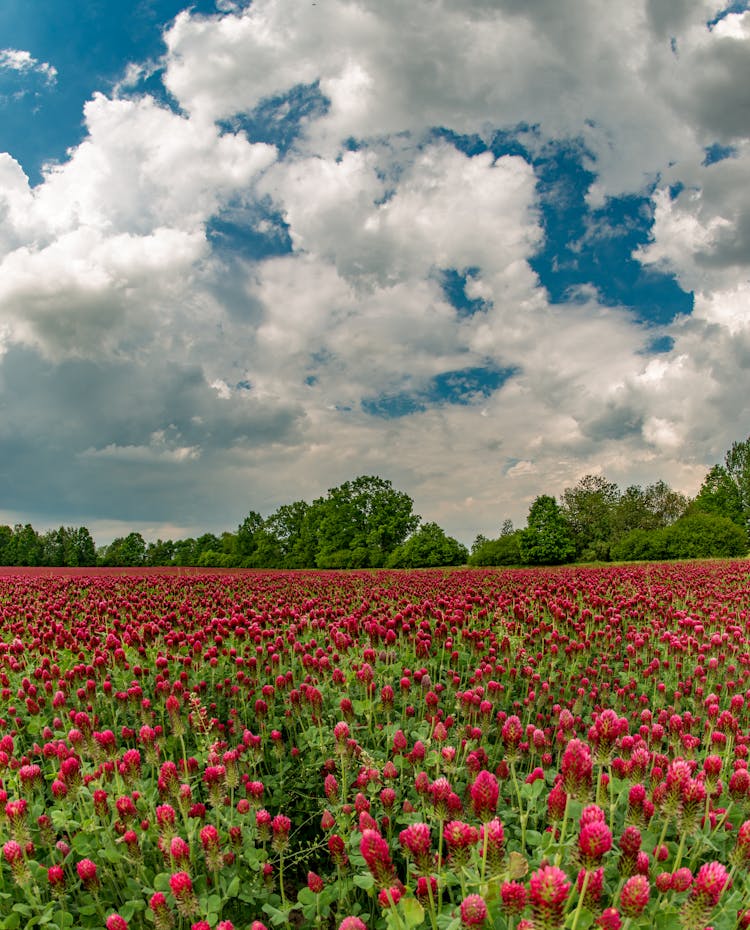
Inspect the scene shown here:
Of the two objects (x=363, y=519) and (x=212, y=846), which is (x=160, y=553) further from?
(x=212, y=846)

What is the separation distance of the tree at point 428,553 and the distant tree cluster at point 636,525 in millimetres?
1586

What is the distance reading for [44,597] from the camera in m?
12.7

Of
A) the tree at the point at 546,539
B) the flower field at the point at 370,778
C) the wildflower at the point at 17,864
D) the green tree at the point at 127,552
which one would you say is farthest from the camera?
the green tree at the point at 127,552

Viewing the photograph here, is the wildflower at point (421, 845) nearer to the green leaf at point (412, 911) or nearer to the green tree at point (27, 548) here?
the green leaf at point (412, 911)

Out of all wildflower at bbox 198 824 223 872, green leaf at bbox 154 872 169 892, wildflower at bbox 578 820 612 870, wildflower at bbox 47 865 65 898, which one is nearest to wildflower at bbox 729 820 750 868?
wildflower at bbox 578 820 612 870

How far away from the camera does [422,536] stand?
175 feet

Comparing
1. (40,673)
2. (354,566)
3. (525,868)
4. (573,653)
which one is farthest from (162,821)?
(354,566)

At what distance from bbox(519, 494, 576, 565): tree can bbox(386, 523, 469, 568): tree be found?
219 inches

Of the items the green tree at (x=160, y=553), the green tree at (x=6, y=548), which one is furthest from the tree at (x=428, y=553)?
the green tree at (x=6, y=548)

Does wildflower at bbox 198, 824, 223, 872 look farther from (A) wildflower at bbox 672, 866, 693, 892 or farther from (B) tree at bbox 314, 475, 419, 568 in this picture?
(B) tree at bbox 314, 475, 419, 568

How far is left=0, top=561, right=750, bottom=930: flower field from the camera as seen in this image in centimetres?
280

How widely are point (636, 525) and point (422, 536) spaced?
48.2 metres

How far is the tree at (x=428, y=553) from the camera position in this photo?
5078 centimetres

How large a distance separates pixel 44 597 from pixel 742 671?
12226 millimetres
